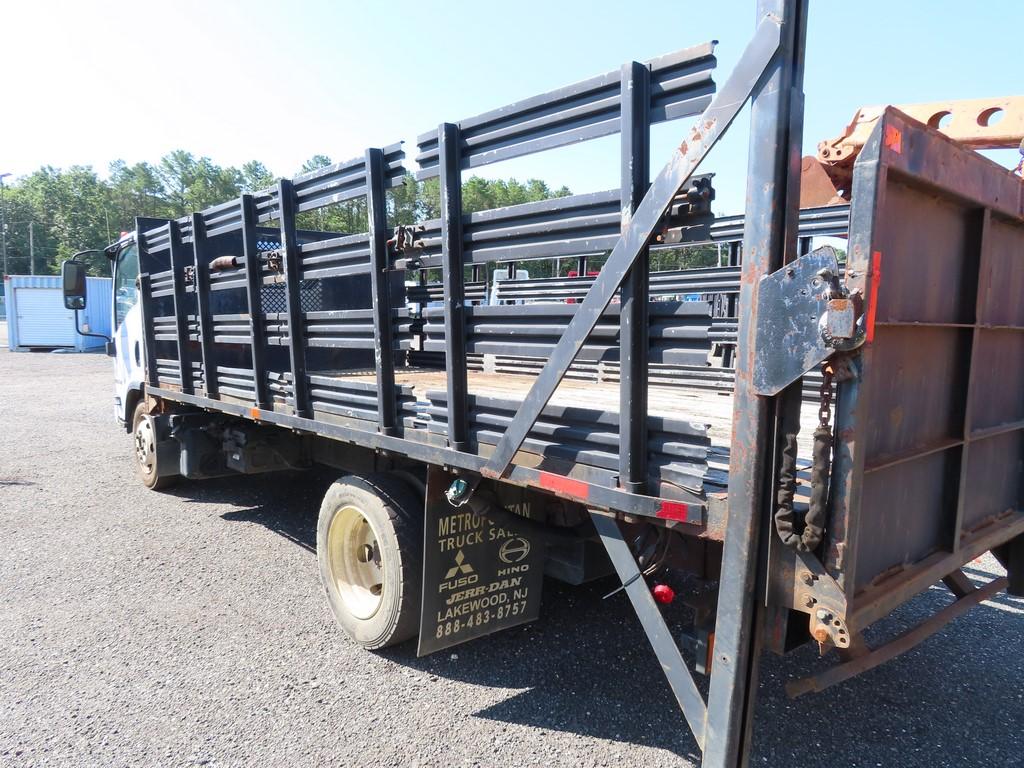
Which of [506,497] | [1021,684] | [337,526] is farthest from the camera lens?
[337,526]

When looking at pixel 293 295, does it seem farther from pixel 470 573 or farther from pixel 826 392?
pixel 826 392

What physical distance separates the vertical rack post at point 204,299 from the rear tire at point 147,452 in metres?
1.96

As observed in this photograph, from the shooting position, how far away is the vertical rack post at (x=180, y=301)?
487 centimetres

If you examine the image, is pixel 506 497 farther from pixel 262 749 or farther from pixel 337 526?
pixel 262 749

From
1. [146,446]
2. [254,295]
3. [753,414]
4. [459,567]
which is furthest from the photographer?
[146,446]

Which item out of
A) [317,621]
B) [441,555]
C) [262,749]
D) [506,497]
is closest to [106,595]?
[317,621]

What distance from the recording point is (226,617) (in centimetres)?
401

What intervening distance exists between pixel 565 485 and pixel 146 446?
18.5 ft

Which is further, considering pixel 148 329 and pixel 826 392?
pixel 148 329

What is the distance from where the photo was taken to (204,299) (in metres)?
4.54

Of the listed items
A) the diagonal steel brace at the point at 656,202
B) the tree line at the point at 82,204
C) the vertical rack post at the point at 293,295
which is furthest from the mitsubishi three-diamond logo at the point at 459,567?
the tree line at the point at 82,204

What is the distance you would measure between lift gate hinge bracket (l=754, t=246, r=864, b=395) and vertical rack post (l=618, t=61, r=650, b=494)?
36cm

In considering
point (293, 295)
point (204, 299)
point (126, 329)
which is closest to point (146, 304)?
point (126, 329)

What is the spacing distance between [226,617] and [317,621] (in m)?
0.56
